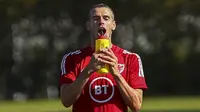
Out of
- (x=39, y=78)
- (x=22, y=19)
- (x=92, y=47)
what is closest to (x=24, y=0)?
(x=22, y=19)

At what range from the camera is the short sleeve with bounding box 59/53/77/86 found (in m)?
5.57

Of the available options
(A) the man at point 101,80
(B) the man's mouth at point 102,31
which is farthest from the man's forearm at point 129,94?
(B) the man's mouth at point 102,31

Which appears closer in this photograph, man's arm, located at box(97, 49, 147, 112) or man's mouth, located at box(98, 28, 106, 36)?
man's arm, located at box(97, 49, 147, 112)

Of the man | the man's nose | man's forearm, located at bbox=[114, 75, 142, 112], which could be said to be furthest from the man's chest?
the man's nose

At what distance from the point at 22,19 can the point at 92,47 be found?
40.5m

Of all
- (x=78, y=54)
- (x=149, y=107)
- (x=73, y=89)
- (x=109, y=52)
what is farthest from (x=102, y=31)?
(x=149, y=107)

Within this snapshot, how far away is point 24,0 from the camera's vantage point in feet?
138

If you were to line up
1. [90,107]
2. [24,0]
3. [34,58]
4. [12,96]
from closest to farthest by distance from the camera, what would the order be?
[90,107] < [24,0] < [12,96] < [34,58]

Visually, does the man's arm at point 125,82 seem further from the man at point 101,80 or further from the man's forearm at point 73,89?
the man's forearm at point 73,89

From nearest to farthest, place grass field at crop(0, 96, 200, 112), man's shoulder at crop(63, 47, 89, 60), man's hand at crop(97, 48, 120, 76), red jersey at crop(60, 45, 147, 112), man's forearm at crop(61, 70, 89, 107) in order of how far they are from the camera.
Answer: man's hand at crop(97, 48, 120, 76) → man's forearm at crop(61, 70, 89, 107) → red jersey at crop(60, 45, 147, 112) → man's shoulder at crop(63, 47, 89, 60) → grass field at crop(0, 96, 200, 112)

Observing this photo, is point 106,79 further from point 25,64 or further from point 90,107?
point 25,64

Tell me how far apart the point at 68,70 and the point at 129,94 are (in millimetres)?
574

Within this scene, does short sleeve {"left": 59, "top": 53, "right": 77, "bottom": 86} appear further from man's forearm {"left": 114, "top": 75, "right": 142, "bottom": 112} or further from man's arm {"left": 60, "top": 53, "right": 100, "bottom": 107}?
man's forearm {"left": 114, "top": 75, "right": 142, "bottom": 112}

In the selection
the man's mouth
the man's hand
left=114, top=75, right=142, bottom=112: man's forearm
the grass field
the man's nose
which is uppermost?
the man's nose
